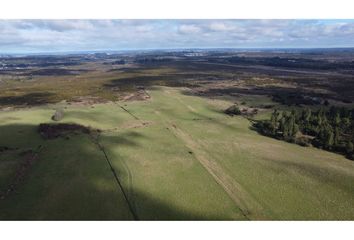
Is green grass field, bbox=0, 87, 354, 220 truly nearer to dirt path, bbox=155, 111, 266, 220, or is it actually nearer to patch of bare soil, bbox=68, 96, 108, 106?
dirt path, bbox=155, 111, 266, 220

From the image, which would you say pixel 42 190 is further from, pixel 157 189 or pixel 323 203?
Answer: pixel 323 203

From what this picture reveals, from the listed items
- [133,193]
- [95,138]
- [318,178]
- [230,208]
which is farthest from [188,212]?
[95,138]

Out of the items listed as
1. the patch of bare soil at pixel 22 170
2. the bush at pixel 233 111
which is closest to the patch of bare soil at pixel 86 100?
the bush at pixel 233 111

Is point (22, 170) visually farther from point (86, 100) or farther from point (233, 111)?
point (86, 100)

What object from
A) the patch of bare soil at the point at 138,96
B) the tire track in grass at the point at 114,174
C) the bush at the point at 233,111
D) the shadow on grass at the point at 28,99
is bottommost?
the shadow on grass at the point at 28,99

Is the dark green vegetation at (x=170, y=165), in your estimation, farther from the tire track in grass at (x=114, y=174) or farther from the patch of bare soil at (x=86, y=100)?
the patch of bare soil at (x=86, y=100)

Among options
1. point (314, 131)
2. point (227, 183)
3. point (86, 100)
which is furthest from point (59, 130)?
point (314, 131)
